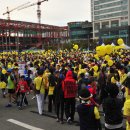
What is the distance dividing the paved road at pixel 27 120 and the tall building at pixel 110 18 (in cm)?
9234

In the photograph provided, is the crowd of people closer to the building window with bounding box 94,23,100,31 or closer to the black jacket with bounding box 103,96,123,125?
the black jacket with bounding box 103,96,123,125

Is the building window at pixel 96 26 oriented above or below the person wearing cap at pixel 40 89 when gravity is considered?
above

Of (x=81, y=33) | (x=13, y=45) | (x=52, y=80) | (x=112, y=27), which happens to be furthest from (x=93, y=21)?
(x=52, y=80)

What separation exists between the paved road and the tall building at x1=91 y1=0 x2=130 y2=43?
92.3m

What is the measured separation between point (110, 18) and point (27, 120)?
115641 millimetres

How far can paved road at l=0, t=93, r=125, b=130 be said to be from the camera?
31.0 ft

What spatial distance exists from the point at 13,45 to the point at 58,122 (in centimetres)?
10304

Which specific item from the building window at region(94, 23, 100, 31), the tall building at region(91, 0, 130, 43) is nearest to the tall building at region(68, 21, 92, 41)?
the tall building at region(91, 0, 130, 43)

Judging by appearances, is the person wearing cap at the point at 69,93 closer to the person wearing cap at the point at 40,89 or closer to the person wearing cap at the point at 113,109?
the person wearing cap at the point at 40,89

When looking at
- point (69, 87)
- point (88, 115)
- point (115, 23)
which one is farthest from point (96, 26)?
point (88, 115)

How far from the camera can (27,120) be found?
34.2 feet

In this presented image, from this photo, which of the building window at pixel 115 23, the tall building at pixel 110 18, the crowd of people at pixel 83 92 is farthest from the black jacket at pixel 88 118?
the building window at pixel 115 23

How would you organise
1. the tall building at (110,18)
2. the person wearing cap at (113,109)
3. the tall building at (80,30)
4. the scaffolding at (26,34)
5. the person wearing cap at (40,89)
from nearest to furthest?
the person wearing cap at (113,109) → the person wearing cap at (40,89) → the scaffolding at (26,34) → the tall building at (110,18) → the tall building at (80,30)

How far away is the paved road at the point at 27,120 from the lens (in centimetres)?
946
